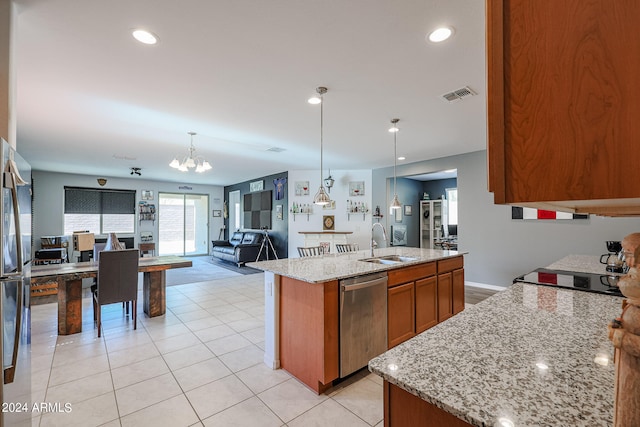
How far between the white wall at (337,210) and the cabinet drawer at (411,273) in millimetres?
4104

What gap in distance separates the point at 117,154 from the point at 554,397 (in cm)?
697

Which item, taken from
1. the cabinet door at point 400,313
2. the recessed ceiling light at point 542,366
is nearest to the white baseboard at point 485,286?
the cabinet door at point 400,313

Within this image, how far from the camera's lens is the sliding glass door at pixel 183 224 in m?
9.70

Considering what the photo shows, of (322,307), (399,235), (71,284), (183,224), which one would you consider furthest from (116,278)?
(183,224)

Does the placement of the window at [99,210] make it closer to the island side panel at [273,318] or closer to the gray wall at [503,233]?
the island side panel at [273,318]

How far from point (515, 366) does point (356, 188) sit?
671 centimetres

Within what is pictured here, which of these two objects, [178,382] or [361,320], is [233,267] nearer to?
[178,382]

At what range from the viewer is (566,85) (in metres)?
0.43

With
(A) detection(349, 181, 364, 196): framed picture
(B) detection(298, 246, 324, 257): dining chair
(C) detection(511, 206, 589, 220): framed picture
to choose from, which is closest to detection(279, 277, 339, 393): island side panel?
(B) detection(298, 246, 324, 257): dining chair

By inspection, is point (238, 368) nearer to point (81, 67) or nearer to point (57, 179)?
point (81, 67)

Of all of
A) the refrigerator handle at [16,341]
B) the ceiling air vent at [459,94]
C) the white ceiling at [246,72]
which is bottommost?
the refrigerator handle at [16,341]

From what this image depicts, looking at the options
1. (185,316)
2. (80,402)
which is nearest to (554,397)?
(80,402)

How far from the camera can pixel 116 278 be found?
131 inches

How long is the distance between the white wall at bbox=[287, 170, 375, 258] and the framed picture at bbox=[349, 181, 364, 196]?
0.26 feet
